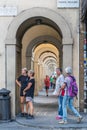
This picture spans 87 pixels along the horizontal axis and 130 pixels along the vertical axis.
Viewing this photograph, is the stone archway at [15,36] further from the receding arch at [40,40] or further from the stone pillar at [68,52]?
the receding arch at [40,40]

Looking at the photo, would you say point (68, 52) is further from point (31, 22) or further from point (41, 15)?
point (31, 22)

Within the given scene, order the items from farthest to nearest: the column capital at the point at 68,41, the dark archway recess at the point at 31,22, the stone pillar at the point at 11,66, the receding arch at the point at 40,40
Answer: the receding arch at the point at 40,40 → the dark archway recess at the point at 31,22 → the stone pillar at the point at 11,66 → the column capital at the point at 68,41

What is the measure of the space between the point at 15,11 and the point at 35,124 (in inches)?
168

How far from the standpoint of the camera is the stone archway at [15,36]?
14297 millimetres

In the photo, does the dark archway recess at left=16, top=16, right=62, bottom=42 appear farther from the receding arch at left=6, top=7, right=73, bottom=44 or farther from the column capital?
the column capital

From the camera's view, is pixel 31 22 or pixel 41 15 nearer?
pixel 41 15

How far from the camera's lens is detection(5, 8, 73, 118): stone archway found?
46.9 ft

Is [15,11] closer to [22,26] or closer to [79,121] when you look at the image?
[22,26]

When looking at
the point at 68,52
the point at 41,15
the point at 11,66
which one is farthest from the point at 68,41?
the point at 11,66

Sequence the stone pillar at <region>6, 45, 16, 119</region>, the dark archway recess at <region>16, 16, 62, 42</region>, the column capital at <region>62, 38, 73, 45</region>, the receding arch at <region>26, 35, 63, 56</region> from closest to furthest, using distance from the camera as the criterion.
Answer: the column capital at <region>62, 38, 73, 45</region>
the stone pillar at <region>6, 45, 16, 119</region>
the dark archway recess at <region>16, 16, 62, 42</region>
the receding arch at <region>26, 35, 63, 56</region>

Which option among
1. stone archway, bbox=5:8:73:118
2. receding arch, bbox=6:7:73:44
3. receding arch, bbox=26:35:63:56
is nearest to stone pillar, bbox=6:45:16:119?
stone archway, bbox=5:8:73:118

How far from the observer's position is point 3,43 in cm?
1443

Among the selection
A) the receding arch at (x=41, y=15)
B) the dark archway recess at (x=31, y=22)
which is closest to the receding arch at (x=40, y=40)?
the dark archway recess at (x=31, y=22)

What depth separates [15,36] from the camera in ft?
47.5
